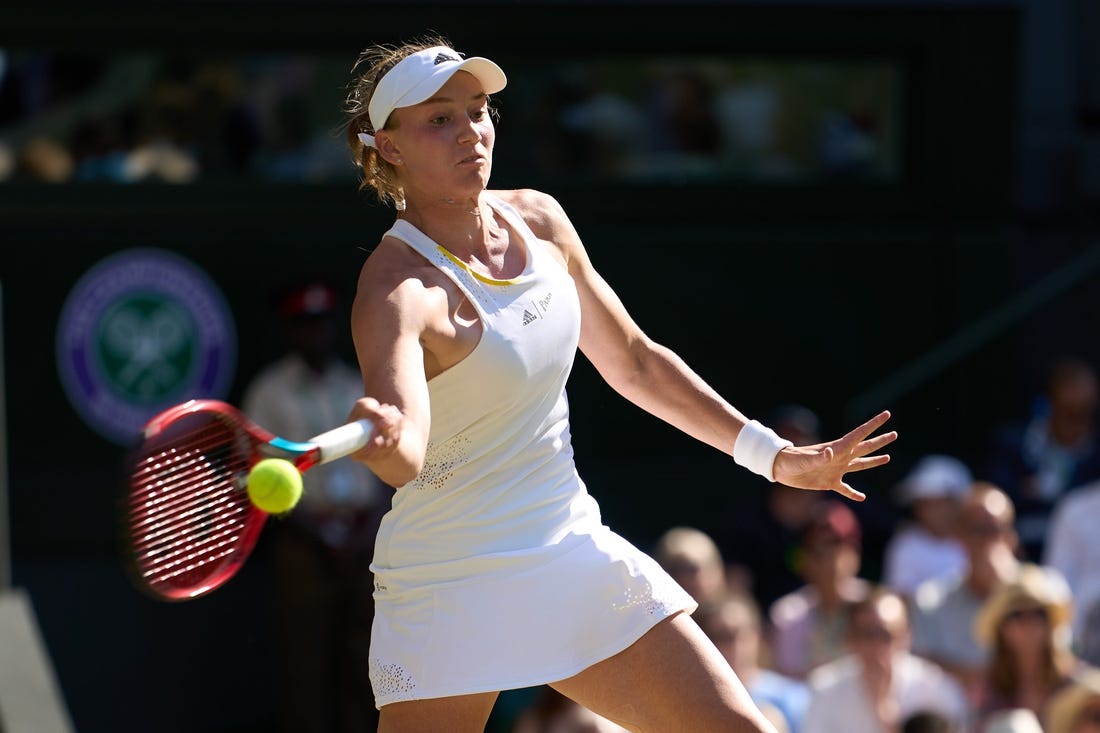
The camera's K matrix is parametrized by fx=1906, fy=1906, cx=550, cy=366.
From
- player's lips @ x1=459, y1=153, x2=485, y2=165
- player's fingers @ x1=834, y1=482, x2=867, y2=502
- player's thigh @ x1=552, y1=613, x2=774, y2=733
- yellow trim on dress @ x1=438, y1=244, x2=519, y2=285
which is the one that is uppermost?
player's lips @ x1=459, y1=153, x2=485, y2=165

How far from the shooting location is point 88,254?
8.09 meters

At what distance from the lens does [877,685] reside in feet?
19.7

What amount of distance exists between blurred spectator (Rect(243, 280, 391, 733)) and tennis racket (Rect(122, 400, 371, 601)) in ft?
14.2

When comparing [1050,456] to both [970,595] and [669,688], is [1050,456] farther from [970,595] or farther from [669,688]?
[669,688]

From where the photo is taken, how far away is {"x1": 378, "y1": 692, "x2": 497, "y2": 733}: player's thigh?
3.18 m

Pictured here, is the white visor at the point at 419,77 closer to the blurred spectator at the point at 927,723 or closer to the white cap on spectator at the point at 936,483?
the blurred spectator at the point at 927,723

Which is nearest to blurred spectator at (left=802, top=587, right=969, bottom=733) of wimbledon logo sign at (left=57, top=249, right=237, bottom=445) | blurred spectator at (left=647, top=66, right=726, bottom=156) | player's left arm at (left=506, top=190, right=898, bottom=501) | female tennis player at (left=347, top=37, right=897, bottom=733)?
player's left arm at (left=506, top=190, right=898, bottom=501)

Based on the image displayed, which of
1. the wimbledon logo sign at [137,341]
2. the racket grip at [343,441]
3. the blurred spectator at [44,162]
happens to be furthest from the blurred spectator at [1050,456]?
the racket grip at [343,441]

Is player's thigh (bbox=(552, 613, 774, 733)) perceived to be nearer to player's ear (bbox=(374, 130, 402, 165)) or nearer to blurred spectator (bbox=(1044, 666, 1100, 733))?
player's ear (bbox=(374, 130, 402, 165))

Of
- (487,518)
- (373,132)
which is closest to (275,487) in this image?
(487,518)

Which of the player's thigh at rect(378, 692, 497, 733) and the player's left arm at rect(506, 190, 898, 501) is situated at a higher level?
the player's left arm at rect(506, 190, 898, 501)

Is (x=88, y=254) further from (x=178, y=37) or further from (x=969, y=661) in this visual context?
(x=969, y=661)

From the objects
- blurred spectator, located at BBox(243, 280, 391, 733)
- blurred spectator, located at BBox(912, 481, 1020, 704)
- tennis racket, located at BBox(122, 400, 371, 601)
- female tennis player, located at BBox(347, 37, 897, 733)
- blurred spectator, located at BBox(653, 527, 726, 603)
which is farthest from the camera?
blurred spectator, located at BBox(243, 280, 391, 733)

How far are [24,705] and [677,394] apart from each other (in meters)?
2.75
